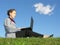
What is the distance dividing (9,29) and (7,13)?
45.3 inches

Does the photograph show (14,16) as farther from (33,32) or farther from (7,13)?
(33,32)

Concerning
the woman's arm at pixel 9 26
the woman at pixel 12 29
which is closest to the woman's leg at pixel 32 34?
the woman at pixel 12 29

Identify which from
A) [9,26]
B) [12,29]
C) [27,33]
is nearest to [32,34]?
[27,33]

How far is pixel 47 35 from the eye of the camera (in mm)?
14695

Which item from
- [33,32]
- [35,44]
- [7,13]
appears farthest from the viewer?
[7,13]

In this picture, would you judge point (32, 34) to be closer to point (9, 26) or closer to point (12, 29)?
point (12, 29)

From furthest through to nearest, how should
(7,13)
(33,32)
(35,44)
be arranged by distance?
(7,13) → (33,32) → (35,44)

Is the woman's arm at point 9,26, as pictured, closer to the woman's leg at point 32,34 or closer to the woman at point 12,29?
the woman at point 12,29

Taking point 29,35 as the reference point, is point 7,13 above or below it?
above

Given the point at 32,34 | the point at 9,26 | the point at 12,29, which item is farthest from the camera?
the point at 9,26

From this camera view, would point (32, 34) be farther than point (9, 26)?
No

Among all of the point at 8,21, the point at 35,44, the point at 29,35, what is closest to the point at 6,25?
the point at 8,21

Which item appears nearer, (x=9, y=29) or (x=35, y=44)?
(x=35, y=44)

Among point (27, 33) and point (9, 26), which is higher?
point (9, 26)
